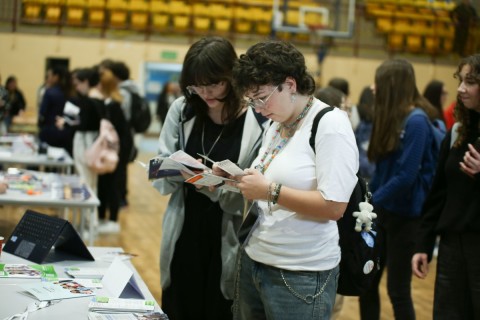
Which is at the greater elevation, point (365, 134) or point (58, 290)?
point (365, 134)

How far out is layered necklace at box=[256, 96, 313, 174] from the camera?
2.27 metres

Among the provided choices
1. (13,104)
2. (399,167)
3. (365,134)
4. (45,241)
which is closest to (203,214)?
(45,241)

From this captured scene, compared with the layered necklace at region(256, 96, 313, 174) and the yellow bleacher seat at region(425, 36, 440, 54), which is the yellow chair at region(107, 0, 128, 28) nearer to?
the yellow bleacher seat at region(425, 36, 440, 54)

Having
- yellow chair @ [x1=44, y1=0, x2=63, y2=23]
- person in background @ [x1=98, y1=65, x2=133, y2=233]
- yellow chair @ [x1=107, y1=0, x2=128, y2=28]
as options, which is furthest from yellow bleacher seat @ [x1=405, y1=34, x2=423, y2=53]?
person in background @ [x1=98, y1=65, x2=133, y2=233]

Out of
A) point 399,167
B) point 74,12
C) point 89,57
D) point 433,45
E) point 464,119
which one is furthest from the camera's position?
point 433,45

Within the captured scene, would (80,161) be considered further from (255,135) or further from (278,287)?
(278,287)

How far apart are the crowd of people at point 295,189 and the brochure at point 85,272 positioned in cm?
31

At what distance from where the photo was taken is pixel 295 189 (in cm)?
216

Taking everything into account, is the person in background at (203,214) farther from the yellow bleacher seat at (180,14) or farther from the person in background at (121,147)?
the yellow bleacher seat at (180,14)

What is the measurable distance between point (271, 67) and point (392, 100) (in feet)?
5.25

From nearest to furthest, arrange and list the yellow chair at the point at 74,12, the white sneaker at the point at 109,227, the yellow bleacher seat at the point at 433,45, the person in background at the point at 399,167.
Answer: the person in background at the point at 399,167 → the white sneaker at the point at 109,227 → the yellow chair at the point at 74,12 → the yellow bleacher seat at the point at 433,45

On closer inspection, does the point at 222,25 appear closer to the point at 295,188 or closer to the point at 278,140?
the point at 278,140

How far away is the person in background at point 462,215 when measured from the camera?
8.93ft

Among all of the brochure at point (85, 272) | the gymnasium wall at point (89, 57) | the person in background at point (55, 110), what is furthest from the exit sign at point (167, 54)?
the brochure at point (85, 272)
